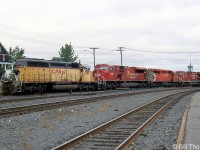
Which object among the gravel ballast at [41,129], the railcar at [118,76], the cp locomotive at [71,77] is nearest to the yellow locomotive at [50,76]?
the cp locomotive at [71,77]

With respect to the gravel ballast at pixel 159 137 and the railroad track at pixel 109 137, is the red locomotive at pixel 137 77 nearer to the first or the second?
the gravel ballast at pixel 159 137

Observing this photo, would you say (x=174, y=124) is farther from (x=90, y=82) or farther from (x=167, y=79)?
(x=167, y=79)

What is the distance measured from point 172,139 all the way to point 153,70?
5044 cm

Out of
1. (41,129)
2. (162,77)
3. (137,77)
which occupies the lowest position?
(41,129)

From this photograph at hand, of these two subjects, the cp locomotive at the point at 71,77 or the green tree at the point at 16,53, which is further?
the green tree at the point at 16,53

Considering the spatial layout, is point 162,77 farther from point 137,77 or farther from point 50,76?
point 50,76

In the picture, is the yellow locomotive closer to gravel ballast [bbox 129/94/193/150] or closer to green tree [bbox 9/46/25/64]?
gravel ballast [bbox 129/94/193/150]

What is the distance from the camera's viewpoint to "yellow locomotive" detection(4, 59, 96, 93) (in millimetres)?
32369

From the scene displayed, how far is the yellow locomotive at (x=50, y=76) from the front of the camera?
32.4 metres

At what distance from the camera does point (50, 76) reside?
117ft

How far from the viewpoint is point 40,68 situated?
34.5 metres

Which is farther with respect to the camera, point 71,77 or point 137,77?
point 137,77

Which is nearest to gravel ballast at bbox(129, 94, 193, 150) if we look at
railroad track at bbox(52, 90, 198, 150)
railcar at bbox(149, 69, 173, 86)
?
railroad track at bbox(52, 90, 198, 150)

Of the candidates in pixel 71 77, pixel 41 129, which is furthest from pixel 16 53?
pixel 41 129
